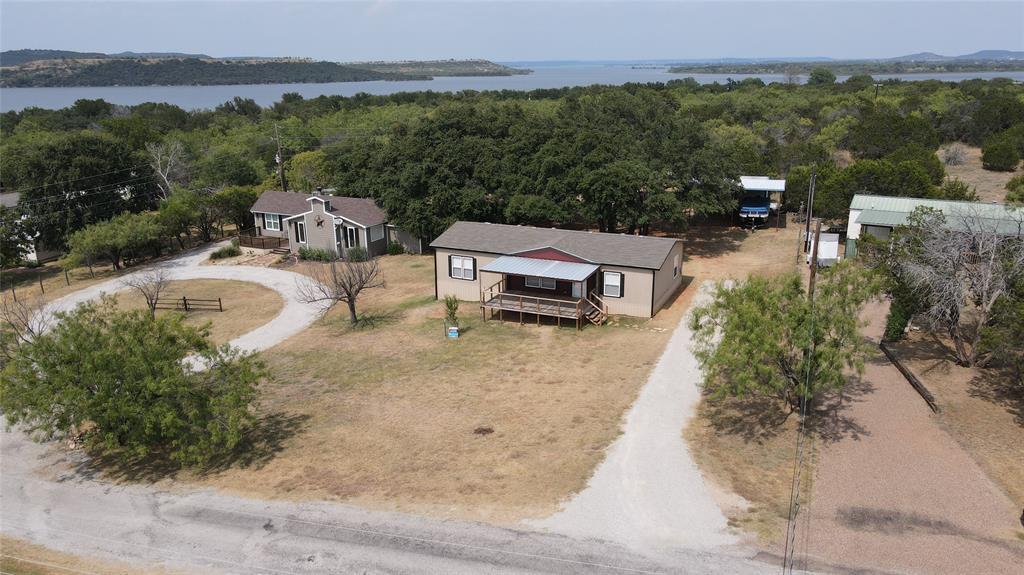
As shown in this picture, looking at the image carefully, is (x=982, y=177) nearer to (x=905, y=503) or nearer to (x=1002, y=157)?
(x=1002, y=157)

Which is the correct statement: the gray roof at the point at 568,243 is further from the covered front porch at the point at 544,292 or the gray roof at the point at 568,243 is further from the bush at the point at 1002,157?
the bush at the point at 1002,157

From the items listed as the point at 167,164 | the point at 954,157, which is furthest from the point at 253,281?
the point at 954,157

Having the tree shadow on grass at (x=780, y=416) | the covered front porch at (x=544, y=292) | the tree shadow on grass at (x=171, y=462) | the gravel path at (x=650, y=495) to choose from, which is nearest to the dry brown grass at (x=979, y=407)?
the tree shadow on grass at (x=780, y=416)

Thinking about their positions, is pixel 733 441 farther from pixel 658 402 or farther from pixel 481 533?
pixel 481 533

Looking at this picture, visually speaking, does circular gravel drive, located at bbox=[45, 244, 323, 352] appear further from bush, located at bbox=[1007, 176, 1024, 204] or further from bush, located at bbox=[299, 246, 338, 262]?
bush, located at bbox=[1007, 176, 1024, 204]

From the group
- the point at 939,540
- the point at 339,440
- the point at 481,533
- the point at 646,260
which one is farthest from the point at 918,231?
the point at 339,440

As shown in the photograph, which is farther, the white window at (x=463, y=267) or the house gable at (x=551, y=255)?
the white window at (x=463, y=267)

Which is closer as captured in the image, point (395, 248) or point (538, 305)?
point (538, 305)
